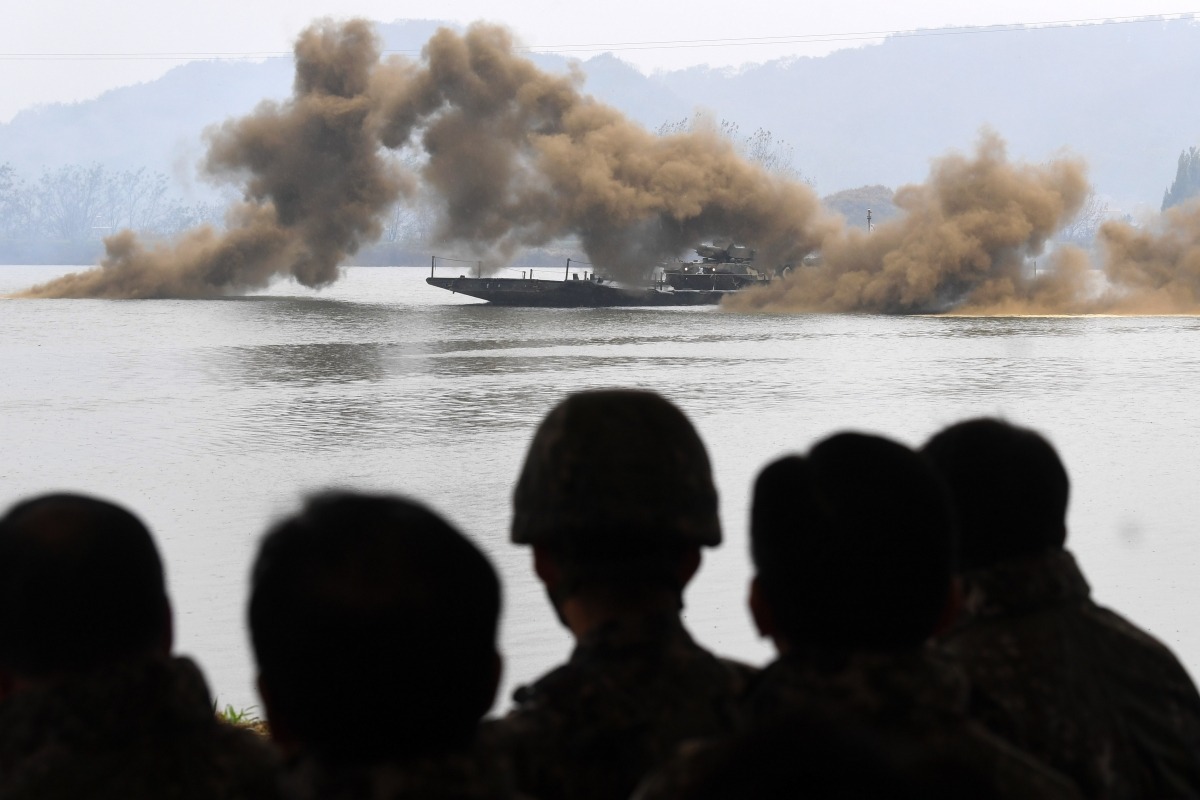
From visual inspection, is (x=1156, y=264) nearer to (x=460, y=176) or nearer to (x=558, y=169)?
(x=558, y=169)

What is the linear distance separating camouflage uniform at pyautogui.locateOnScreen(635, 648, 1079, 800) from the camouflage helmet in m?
0.32

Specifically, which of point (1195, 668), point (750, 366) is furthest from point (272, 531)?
point (750, 366)

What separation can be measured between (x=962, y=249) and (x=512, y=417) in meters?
27.4

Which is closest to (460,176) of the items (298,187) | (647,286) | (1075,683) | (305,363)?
(298,187)

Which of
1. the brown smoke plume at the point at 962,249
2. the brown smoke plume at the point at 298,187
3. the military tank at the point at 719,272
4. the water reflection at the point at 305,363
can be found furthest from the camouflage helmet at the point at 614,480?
the brown smoke plume at the point at 298,187

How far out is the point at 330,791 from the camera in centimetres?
155

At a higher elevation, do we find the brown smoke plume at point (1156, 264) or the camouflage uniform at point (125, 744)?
the brown smoke plume at point (1156, 264)

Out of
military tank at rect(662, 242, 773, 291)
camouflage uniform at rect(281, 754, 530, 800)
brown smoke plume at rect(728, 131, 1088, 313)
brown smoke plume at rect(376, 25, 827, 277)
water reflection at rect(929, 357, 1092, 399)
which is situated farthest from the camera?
military tank at rect(662, 242, 773, 291)

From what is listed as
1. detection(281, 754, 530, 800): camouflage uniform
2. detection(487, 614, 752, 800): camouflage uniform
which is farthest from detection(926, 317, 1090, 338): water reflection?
detection(281, 754, 530, 800): camouflage uniform

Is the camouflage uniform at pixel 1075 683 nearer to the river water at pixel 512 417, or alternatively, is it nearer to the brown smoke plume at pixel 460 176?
the river water at pixel 512 417

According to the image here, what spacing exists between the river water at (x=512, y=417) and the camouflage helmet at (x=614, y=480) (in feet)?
1.18

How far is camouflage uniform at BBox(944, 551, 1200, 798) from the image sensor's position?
7.27 ft

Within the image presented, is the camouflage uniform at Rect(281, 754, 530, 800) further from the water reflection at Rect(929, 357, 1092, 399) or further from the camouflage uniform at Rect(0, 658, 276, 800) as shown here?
the water reflection at Rect(929, 357, 1092, 399)

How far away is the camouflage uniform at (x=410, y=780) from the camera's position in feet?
4.99
